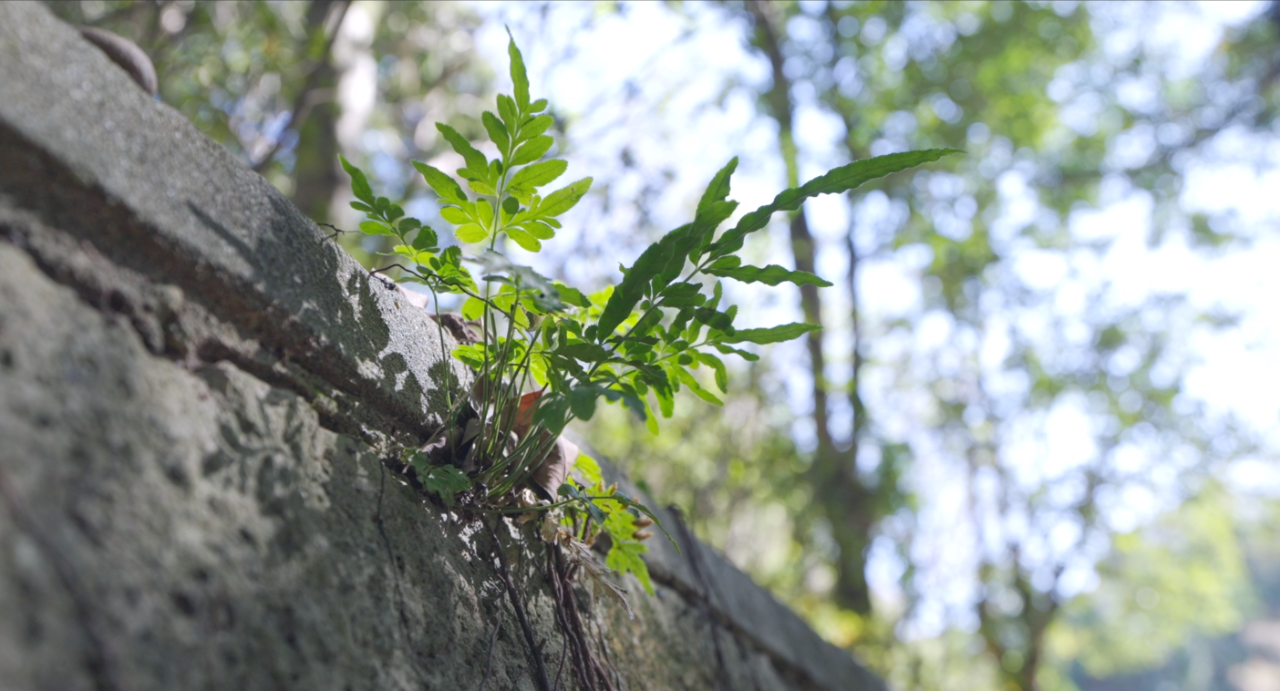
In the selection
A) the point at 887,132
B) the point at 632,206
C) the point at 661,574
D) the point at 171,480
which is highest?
the point at 887,132

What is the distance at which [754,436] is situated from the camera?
6.20 m

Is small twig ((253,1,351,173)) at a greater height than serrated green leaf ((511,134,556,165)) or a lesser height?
greater

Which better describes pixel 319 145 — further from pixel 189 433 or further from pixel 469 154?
pixel 189 433

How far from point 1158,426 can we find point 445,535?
12.3m

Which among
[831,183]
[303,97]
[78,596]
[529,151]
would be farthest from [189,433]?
[303,97]

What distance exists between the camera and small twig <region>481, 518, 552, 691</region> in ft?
3.98

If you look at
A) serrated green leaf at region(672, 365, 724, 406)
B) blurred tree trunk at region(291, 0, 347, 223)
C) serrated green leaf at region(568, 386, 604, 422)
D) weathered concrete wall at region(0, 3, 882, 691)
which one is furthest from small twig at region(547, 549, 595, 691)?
blurred tree trunk at region(291, 0, 347, 223)

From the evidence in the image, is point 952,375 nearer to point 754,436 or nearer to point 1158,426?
point 1158,426

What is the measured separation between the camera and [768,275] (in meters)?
1.24

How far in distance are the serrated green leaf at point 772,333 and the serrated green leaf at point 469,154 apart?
17.8 inches

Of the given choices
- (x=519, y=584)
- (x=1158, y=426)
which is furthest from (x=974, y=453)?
(x=519, y=584)

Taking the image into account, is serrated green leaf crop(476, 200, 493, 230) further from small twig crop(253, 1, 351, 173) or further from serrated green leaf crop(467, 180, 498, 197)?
small twig crop(253, 1, 351, 173)

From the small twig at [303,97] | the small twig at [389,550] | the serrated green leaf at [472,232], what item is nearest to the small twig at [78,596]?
the small twig at [389,550]

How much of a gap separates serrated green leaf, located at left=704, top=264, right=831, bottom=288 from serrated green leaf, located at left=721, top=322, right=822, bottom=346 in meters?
0.07
